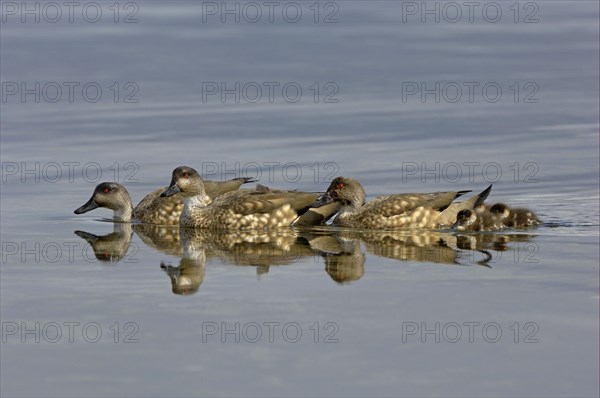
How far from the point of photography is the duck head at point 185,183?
15.0m

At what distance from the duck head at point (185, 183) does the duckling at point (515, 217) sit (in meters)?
3.12

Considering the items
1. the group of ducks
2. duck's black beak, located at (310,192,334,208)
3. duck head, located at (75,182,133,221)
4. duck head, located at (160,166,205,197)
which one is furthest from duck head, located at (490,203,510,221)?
duck head, located at (75,182,133,221)

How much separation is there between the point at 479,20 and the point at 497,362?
59.8ft

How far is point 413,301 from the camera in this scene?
10.9m

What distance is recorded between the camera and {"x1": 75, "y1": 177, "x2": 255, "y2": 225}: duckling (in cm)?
1527

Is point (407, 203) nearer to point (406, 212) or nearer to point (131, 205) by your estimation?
point (406, 212)

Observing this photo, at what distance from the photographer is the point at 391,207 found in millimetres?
14586

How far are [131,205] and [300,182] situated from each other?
203 cm

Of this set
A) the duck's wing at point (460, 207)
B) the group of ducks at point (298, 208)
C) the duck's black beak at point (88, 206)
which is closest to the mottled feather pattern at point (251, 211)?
the group of ducks at point (298, 208)

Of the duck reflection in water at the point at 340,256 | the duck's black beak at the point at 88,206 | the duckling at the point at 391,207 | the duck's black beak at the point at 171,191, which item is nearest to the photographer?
the duck reflection in water at the point at 340,256

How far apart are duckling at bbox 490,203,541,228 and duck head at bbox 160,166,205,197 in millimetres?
3116

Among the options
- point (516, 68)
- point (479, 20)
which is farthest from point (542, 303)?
point (479, 20)

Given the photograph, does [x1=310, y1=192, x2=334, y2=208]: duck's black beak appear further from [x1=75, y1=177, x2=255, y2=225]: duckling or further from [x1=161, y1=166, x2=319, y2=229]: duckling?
[x1=75, y1=177, x2=255, y2=225]: duckling

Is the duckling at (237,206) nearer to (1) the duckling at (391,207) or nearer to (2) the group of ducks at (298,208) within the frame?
(2) the group of ducks at (298,208)
